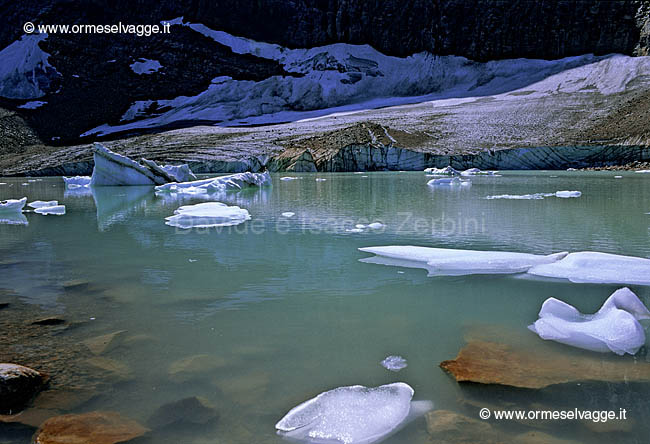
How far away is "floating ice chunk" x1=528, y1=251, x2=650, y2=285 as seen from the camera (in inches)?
104

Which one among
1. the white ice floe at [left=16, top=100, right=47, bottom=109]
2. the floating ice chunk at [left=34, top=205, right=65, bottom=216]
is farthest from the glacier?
the floating ice chunk at [left=34, top=205, right=65, bottom=216]

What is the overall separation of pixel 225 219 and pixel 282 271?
2682mm

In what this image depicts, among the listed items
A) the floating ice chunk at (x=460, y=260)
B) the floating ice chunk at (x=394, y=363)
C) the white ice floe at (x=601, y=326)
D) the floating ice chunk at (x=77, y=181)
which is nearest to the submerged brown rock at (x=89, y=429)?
the floating ice chunk at (x=394, y=363)

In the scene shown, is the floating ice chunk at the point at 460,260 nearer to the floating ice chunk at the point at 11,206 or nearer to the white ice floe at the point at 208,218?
the white ice floe at the point at 208,218

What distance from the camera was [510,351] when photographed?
1.80m

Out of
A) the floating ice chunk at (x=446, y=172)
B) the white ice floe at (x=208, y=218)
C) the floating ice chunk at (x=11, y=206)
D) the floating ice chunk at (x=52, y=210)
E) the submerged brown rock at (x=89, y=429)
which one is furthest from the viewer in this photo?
the floating ice chunk at (x=446, y=172)

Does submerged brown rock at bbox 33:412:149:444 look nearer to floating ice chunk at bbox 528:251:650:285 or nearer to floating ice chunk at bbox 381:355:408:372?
floating ice chunk at bbox 381:355:408:372

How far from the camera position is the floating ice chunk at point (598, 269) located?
2.65 m

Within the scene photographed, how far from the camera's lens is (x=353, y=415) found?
4.65ft

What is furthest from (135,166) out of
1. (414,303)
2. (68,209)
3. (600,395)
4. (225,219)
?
(600,395)

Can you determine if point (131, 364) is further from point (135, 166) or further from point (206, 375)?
point (135, 166)

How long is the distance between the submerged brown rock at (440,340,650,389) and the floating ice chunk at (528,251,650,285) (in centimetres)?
107

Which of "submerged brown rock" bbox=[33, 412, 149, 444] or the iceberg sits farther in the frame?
the iceberg

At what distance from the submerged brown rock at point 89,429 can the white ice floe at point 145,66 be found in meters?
39.3
